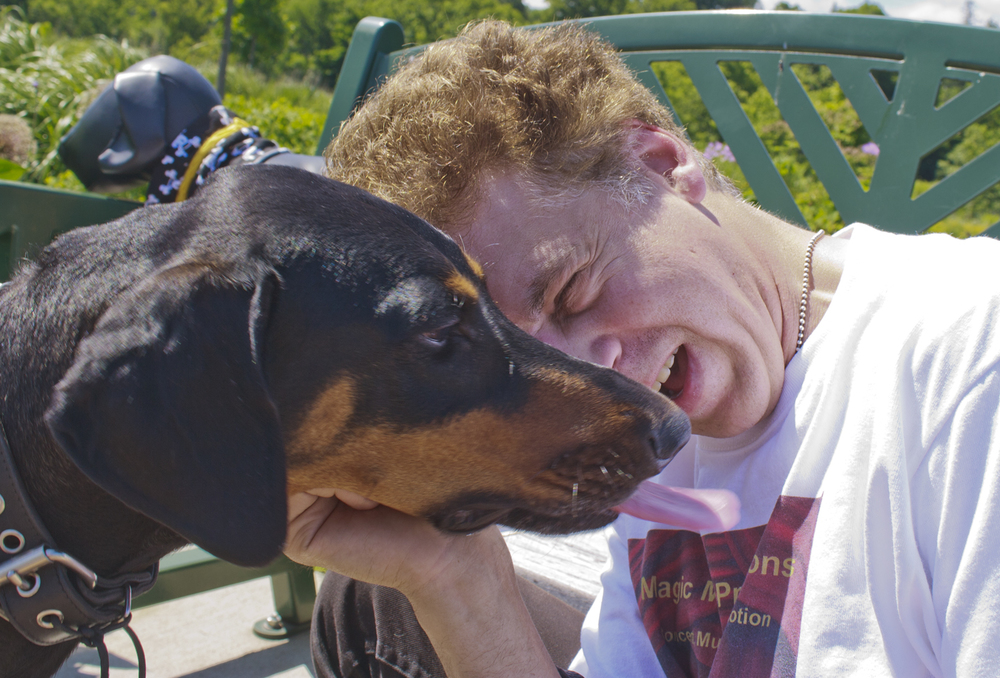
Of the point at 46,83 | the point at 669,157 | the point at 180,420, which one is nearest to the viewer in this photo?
the point at 180,420

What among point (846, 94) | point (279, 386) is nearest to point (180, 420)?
point (279, 386)

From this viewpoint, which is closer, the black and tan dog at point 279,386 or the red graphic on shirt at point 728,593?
the black and tan dog at point 279,386

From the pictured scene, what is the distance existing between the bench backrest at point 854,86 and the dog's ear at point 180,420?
1.68m

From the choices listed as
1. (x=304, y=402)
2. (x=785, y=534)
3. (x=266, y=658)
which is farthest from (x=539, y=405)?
(x=266, y=658)

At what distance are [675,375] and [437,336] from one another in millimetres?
745

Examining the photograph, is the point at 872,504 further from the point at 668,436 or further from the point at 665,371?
the point at 665,371

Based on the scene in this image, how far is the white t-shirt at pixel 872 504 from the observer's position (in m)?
1.24

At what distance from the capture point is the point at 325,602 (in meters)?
2.26

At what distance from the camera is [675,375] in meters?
1.94

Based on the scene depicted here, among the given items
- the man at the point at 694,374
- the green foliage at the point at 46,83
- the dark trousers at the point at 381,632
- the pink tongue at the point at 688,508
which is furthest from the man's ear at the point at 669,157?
the green foliage at the point at 46,83

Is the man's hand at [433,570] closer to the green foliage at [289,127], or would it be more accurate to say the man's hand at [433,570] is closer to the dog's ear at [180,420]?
the dog's ear at [180,420]

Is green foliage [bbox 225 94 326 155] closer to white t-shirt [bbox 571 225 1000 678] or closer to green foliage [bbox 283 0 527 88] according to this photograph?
white t-shirt [bbox 571 225 1000 678]

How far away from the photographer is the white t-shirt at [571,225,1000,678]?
124 centimetres

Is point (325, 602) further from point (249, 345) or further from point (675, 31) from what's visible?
point (675, 31)
